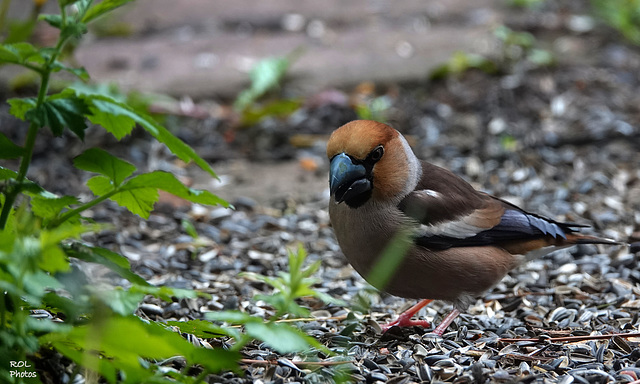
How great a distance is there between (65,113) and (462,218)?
2.12m

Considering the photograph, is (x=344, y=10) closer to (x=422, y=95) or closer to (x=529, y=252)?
(x=422, y=95)

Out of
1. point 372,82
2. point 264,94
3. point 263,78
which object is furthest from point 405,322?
point 372,82

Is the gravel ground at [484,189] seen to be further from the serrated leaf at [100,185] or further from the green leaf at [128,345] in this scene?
the serrated leaf at [100,185]

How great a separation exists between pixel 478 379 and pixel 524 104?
4616 millimetres

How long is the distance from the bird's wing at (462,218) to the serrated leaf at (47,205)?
66.3 inches

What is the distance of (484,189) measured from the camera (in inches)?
229

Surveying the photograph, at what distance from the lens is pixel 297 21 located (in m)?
8.74

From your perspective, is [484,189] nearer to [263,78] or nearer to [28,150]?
[263,78]

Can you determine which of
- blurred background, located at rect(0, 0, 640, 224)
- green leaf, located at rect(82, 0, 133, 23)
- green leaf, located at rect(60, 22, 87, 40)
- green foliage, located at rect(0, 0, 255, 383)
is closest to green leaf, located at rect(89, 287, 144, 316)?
green foliage, located at rect(0, 0, 255, 383)

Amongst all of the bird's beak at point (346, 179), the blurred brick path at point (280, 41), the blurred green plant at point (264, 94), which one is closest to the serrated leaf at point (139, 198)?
the bird's beak at point (346, 179)

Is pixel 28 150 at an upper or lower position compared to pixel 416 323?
upper

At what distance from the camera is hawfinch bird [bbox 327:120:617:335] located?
357 centimetres

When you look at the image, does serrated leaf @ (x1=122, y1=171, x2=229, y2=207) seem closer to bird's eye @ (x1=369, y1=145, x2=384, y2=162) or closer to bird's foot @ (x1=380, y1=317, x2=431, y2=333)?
bird's eye @ (x1=369, y1=145, x2=384, y2=162)

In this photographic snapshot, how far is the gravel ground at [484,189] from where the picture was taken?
324cm
